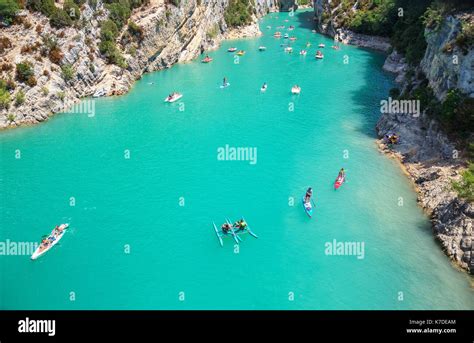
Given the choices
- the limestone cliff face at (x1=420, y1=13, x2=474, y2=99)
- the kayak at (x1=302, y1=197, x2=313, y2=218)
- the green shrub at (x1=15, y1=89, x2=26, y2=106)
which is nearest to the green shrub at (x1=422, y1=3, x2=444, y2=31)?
the limestone cliff face at (x1=420, y1=13, x2=474, y2=99)

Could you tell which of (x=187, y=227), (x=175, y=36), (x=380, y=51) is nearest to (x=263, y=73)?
(x=175, y=36)

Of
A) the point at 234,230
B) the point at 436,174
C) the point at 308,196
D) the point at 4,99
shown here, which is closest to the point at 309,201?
the point at 308,196

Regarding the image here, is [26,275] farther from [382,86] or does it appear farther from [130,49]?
[382,86]

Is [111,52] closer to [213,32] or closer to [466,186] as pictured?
[213,32]

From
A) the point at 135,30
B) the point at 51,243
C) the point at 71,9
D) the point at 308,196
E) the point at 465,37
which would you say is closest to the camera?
the point at 51,243

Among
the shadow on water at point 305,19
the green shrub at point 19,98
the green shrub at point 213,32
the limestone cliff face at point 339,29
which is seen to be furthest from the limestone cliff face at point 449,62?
the shadow on water at point 305,19

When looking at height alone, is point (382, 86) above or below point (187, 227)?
above
